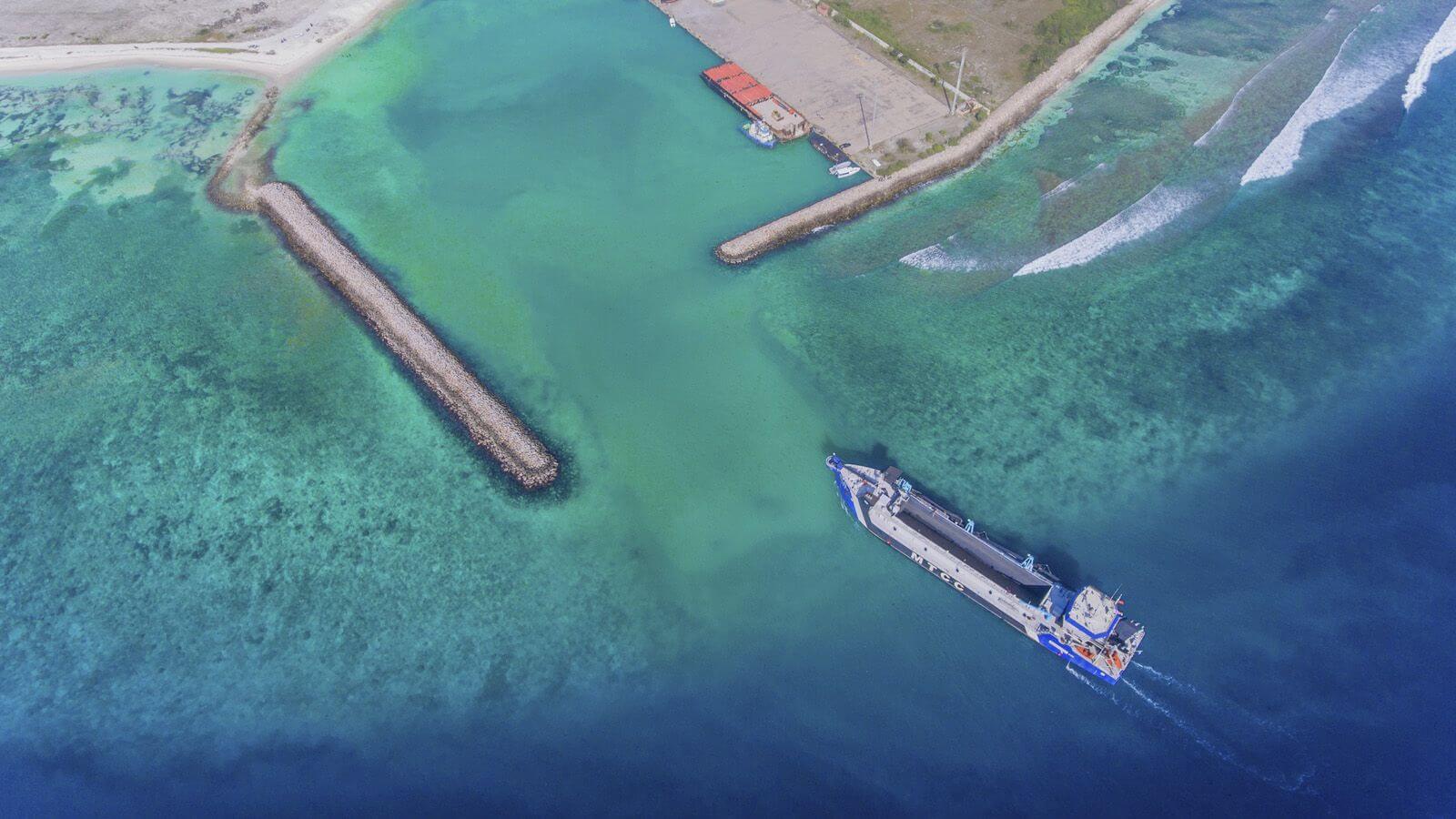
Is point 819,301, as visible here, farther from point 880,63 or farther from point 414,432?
point 880,63

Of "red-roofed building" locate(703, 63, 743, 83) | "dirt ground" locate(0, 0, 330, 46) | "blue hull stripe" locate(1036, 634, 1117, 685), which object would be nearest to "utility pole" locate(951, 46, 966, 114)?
"red-roofed building" locate(703, 63, 743, 83)

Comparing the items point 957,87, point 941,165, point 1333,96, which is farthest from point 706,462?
point 1333,96

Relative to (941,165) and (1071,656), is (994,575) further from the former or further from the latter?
(941,165)

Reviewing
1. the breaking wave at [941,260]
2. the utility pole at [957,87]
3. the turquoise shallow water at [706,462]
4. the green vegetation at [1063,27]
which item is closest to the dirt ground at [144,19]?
the turquoise shallow water at [706,462]

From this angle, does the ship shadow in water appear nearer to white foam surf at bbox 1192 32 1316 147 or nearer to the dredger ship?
the dredger ship

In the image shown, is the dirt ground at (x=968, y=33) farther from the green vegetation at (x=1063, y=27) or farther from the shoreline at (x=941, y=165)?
the shoreline at (x=941, y=165)
